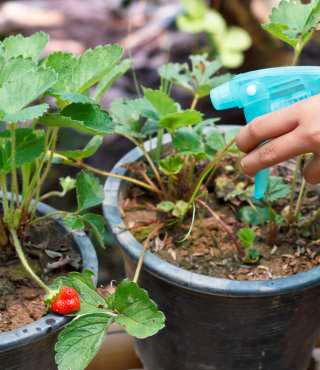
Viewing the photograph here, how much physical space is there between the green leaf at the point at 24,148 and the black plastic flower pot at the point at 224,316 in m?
0.17

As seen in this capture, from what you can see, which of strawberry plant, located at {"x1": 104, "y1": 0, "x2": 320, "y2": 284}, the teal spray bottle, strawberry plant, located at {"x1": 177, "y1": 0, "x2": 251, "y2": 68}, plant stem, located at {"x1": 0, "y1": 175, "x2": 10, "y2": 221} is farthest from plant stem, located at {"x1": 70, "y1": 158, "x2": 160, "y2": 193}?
strawberry plant, located at {"x1": 177, "y1": 0, "x2": 251, "y2": 68}

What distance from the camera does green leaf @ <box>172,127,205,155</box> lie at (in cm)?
100

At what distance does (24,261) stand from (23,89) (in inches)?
9.2

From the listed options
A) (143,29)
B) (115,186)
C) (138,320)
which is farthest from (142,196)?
(143,29)

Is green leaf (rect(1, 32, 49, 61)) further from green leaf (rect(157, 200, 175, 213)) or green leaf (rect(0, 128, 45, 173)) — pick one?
green leaf (rect(157, 200, 175, 213))

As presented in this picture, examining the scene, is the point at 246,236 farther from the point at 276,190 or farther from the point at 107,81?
the point at 107,81

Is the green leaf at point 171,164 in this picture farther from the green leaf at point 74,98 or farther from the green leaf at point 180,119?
the green leaf at point 74,98

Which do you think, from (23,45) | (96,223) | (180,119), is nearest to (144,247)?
(96,223)

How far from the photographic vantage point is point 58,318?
2.82 ft

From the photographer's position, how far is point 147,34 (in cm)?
262

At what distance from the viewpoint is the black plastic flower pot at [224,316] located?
36.3 inches

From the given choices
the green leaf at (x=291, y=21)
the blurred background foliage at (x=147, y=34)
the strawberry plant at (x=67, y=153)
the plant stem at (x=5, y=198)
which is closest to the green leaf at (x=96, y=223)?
the strawberry plant at (x=67, y=153)

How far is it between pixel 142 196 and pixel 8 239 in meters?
0.23

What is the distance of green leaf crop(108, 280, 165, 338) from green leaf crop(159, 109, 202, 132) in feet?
0.83
